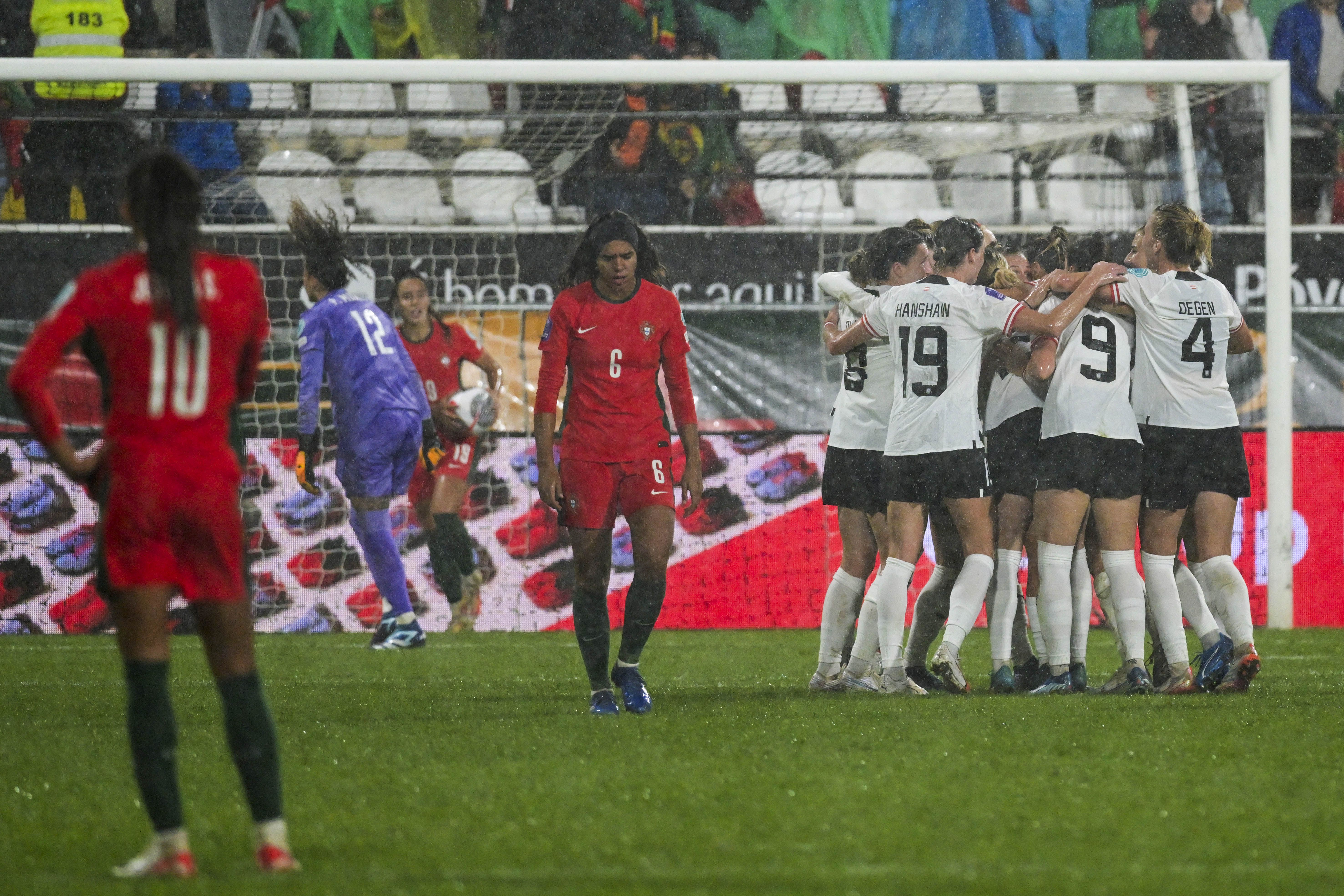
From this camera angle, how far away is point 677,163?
1223 cm

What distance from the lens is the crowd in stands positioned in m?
11.2

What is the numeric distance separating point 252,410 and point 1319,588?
24.5 ft

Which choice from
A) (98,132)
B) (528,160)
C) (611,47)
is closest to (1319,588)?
(528,160)

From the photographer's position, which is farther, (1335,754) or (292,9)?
(292,9)

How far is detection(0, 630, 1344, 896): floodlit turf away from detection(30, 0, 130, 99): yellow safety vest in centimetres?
696

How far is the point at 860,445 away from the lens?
6.65 meters

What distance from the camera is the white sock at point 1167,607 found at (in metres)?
6.45

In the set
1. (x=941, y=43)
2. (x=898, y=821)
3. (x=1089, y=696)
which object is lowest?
(x=1089, y=696)

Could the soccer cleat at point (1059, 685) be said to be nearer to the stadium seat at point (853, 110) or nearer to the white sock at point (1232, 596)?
the white sock at point (1232, 596)

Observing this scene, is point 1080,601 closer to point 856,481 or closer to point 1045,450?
point 1045,450

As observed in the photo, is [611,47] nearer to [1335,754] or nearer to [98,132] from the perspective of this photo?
[98,132]

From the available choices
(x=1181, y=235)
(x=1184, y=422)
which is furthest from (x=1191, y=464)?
(x=1181, y=235)

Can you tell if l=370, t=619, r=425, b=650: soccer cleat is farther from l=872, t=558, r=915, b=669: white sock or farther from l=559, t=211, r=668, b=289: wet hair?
l=559, t=211, r=668, b=289: wet hair

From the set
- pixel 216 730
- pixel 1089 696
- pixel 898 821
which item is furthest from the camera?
pixel 1089 696
